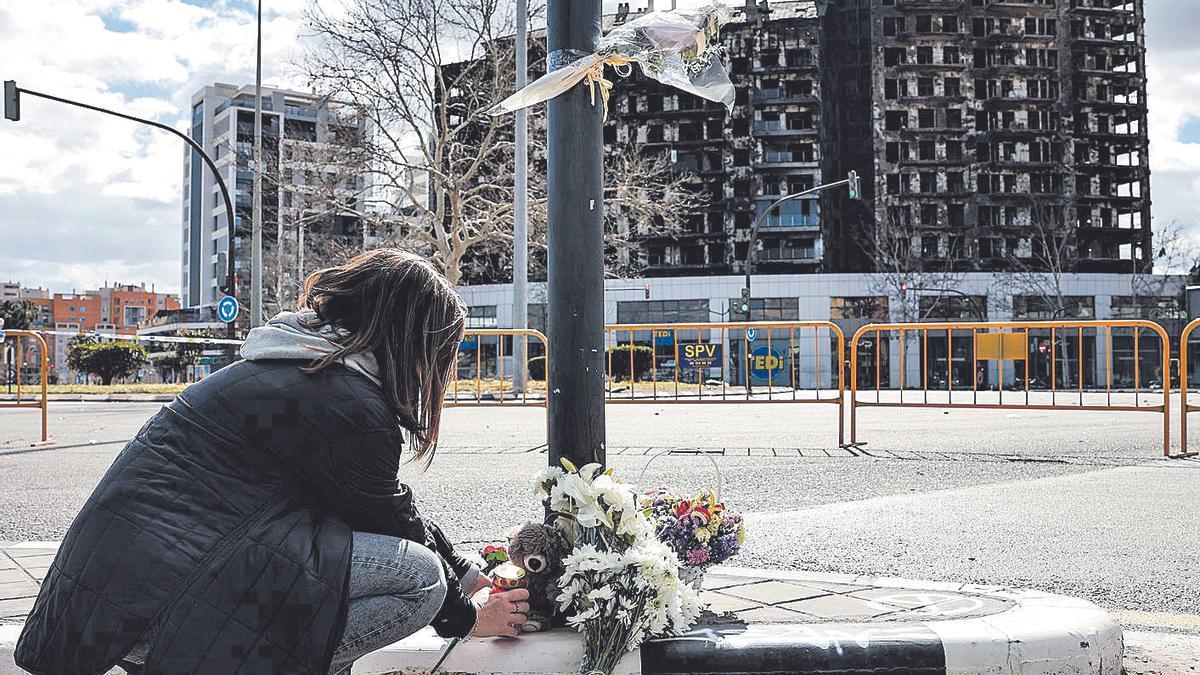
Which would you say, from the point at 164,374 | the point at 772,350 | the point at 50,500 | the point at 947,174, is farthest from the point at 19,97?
the point at 947,174

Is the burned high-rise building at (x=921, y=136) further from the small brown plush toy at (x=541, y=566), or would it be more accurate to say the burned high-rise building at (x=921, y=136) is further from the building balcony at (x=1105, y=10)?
the small brown plush toy at (x=541, y=566)

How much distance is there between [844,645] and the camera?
288cm

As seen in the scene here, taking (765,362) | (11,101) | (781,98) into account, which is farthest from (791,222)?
(765,362)

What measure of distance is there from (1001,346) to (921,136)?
189ft

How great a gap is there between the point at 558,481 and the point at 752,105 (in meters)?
65.9

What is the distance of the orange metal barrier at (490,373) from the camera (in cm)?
1304

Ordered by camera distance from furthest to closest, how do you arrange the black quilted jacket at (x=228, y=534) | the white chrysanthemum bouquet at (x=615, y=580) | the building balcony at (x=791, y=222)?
1. the building balcony at (x=791, y=222)
2. the white chrysanthemum bouquet at (x=615, y=580)
3. the black quilted jacket at (x=228, y=534)

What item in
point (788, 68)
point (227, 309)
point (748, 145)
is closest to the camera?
point (227, 309)

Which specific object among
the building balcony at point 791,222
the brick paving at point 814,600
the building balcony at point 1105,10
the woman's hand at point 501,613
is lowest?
the brick paving at point 814,600

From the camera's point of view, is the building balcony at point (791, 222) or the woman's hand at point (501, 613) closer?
the woman's hand at point (501, 613)

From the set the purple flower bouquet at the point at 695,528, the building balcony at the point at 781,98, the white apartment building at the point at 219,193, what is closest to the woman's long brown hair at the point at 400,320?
the purple flower bouquet at the point at 695,528

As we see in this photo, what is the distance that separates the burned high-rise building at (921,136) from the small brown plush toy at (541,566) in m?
62.4

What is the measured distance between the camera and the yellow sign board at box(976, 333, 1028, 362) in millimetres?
11734

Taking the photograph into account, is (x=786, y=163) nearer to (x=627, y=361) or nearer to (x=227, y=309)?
(x=627, y=361)
